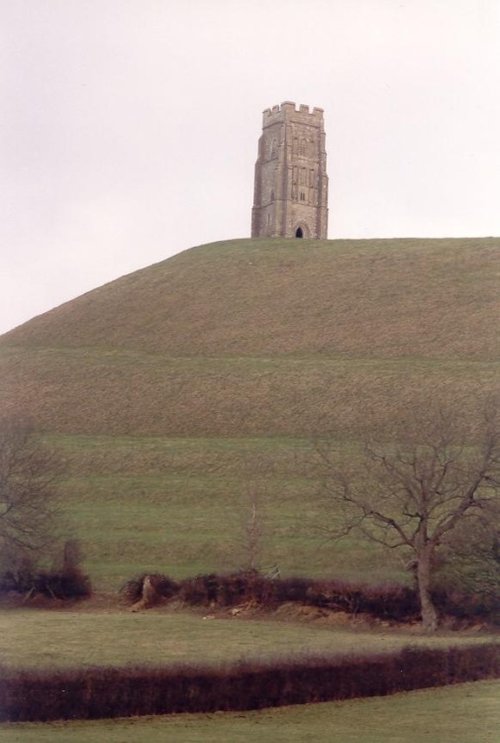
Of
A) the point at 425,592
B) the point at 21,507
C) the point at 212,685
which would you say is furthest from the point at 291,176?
the point at 212,685

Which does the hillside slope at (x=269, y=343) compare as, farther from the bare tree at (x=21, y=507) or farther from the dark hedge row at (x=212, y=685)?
the dark hedge row at (x=212, y=685)

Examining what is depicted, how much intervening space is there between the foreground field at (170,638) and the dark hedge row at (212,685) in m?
0.58

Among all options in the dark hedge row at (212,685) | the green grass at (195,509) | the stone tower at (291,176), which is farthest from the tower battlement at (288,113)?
the dark hedge row at (212,685)

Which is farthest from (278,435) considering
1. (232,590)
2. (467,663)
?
(467,663)

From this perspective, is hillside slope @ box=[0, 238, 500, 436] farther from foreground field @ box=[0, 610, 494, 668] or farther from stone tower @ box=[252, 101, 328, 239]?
foreground field @ box=[0, 610, 494, 668]

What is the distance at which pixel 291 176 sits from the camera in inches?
5187

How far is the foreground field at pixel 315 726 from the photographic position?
22.4 m

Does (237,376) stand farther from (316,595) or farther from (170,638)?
(170,638)

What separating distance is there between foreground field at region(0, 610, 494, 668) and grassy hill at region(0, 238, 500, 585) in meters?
7.11

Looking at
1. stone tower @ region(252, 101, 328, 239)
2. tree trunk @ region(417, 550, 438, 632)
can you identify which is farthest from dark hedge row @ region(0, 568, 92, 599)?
stone tower @ region(252, 101, 328, 239)

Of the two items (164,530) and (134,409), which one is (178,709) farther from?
(134,409)

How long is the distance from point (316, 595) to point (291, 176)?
93.1 meters

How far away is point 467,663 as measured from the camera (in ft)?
98.6

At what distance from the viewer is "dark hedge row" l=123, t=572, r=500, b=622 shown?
4088 centimetres
